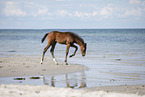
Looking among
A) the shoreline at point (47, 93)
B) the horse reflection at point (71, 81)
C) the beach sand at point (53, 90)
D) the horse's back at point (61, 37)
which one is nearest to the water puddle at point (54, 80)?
the horse reflection at point (71, 81)

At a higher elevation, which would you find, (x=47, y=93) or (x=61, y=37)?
(x=61, y=37)

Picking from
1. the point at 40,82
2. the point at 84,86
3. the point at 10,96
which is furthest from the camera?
the point at 40,82

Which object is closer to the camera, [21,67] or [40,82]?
[40,82]

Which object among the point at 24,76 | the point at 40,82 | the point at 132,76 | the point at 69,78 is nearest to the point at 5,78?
the point at 24,76

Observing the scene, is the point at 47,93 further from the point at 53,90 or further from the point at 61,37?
the point at 61,37

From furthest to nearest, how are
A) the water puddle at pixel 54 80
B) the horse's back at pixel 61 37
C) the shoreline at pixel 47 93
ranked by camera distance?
the horse's back at pixel 61 37
the water puddle at pixel 54 80
the shoreline at pixel 47 93

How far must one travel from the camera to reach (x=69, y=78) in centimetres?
1075

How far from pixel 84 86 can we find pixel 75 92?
1.65m

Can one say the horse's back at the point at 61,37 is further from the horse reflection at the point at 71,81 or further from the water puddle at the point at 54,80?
the horse reflection at the point at 71,81

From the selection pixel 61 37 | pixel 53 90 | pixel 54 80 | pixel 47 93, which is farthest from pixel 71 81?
pixel 61 37

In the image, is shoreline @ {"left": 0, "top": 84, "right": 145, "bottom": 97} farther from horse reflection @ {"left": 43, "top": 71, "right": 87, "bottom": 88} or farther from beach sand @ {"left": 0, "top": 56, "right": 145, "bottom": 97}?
horse reflection @ {"left": 43, "top": 71, "right": 87, "bottom": 88}

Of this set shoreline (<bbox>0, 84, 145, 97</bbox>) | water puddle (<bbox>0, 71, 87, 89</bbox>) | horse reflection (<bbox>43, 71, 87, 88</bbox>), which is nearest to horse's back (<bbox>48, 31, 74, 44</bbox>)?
water puddle (<bbox>0, 71, 87, 89</bbox>)

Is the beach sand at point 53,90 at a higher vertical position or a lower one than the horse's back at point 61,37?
lower

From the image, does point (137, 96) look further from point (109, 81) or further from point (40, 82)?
point (40, 82)
